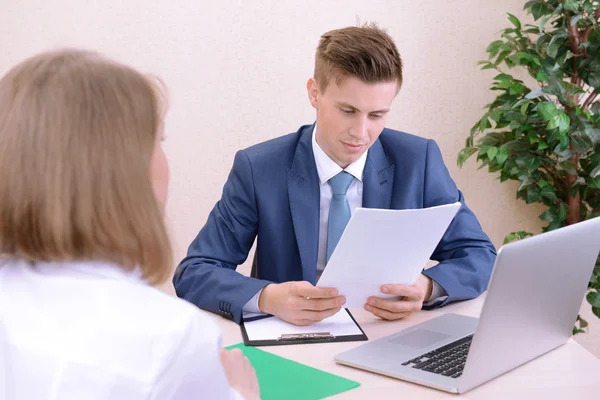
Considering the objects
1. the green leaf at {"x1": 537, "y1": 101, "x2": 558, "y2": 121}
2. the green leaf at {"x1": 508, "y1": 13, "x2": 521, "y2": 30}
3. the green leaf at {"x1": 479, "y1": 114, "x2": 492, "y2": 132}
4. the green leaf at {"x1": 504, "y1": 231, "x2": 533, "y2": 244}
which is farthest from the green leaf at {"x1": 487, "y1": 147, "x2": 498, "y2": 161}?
the green leaf at {"x1": 508, "y1": 13, "x2": 521, "y2": 30}

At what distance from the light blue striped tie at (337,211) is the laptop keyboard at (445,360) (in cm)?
60

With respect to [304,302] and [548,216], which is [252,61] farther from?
[304,302]

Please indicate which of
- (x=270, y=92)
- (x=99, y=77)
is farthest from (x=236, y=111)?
(x=99, y=77)

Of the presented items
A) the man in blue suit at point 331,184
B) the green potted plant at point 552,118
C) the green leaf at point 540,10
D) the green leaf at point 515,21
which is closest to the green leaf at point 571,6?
the green potted plant at point 552,118

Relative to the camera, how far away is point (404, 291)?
→ 1.74 m

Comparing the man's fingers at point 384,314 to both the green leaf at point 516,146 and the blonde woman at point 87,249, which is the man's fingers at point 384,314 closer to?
the blonde woman at point 87,249

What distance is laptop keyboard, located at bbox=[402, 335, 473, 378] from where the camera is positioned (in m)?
1.44

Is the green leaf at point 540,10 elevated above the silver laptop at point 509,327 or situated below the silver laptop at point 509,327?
above

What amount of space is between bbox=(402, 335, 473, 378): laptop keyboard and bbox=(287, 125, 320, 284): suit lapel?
614mm

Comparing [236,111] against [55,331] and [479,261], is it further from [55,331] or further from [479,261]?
[55,331]

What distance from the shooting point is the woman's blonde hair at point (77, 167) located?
867 mm

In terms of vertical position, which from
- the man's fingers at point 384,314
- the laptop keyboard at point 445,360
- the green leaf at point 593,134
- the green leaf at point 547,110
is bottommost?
the man's fingers at point 384,314

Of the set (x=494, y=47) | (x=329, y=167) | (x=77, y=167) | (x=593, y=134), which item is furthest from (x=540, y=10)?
(x=77, y=167)

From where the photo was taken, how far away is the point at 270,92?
342 centimetres
